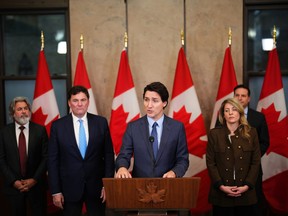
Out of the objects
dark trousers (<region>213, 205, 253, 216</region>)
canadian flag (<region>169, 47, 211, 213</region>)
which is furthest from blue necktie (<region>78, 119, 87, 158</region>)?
canadian flag (<region>169, 47, 211, 213</region>)

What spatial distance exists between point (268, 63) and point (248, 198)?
68.5 inches

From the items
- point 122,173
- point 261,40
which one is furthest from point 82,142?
point 261,40

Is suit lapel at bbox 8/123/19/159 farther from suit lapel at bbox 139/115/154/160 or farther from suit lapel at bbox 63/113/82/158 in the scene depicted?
suit lapel at bbox 139/115/154/160

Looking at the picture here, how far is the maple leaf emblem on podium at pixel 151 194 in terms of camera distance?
1892mm

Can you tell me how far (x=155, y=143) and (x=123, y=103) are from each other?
5.71ft

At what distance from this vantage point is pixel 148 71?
4.26 metres

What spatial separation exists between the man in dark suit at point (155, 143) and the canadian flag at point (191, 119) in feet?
5.13

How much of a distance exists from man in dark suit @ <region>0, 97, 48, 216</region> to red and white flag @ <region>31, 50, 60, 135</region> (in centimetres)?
59

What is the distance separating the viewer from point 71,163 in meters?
2.86

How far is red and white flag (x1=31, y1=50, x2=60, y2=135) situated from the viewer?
401cm

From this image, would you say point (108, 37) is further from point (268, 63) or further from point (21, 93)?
point (268, 63)

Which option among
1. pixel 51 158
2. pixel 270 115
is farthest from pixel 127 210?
pixel 270 115

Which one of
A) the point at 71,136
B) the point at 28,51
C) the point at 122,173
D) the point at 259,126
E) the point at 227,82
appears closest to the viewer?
the point at 122,173

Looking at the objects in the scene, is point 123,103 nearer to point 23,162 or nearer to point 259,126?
point 23,162
